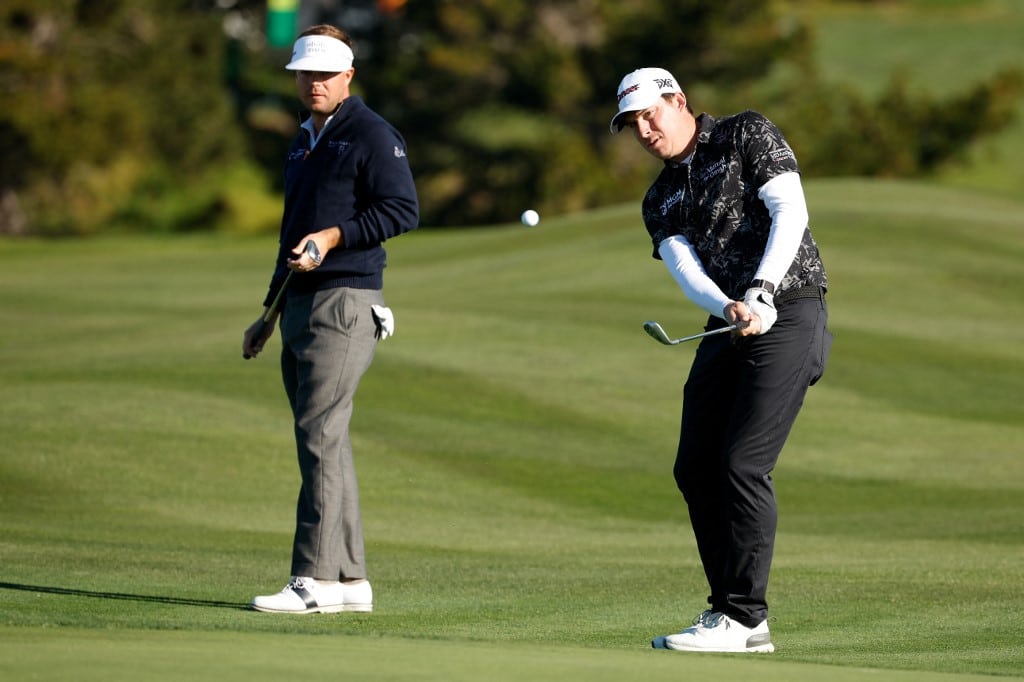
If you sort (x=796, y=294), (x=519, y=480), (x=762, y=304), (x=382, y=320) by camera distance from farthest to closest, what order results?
(x=519, y=480)
(x=382, y=320)
(x=796, y=294)
(x=762, y=304)

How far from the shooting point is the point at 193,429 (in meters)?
13.2

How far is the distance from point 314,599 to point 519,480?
5.46 metres

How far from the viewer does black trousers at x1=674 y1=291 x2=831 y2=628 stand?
6660 mm

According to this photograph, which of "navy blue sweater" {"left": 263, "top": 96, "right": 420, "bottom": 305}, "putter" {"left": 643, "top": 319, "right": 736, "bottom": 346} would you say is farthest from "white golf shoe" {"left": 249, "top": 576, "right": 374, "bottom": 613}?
"putter" {"left": 643, "top": 319, "right": 736, "bottom": 346}

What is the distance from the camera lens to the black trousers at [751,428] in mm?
6660

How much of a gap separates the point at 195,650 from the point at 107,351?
11.6 m

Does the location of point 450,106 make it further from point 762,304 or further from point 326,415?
point 762,304

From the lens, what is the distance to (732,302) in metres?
6.50

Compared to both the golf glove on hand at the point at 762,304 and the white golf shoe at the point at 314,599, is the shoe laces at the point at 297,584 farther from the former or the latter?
the golf glove on hand at the point at 762,304

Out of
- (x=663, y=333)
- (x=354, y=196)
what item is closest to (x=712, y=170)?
(x=663, y=333)

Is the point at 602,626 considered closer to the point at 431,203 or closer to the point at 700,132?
the point at 700,132

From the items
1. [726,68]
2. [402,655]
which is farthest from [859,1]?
[402,655]

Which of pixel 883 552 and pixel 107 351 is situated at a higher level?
pixel 107 351

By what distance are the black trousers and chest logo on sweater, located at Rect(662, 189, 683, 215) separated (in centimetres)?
54
